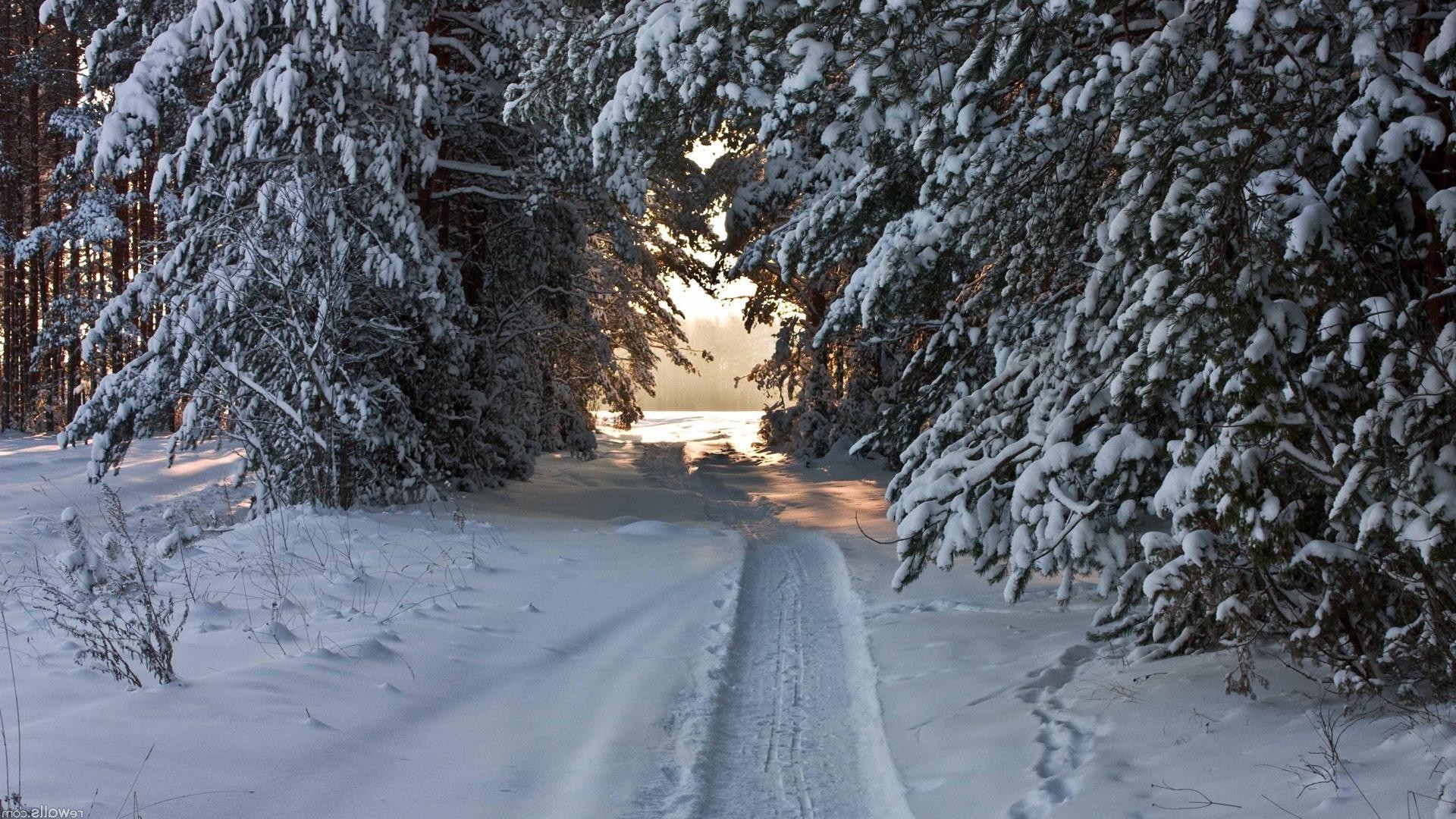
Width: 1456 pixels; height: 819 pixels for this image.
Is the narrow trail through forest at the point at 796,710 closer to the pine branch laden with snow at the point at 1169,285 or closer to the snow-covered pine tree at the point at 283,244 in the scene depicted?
the pine branch laden with snow at the point at 1169,285

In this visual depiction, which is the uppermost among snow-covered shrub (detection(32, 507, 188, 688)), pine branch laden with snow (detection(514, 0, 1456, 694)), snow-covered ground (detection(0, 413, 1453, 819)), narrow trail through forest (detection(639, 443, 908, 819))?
pine branch laden with snow (detection(514, 0, 1456, 694))

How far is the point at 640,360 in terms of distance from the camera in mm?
25312

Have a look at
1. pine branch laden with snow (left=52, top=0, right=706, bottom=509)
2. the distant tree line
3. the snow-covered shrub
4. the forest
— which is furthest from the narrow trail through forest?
the distant tree line

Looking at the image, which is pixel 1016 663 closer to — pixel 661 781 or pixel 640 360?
pixel 661 781

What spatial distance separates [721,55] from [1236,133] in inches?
128

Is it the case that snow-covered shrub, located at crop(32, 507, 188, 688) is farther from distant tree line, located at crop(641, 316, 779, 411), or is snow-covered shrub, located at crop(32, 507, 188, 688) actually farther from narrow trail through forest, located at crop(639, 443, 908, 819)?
distant tree line, located at crop(641, 316, 779, 411)

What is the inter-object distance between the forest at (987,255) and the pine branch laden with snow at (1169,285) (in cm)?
2

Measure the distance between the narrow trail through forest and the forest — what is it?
95 cm

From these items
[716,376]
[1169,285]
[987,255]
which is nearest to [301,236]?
[987,255]

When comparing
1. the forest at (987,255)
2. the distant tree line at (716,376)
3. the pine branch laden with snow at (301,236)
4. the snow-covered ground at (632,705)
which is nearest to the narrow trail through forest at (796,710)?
the snow-covered ground at (632,705)

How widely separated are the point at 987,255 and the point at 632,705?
3748 millimetres

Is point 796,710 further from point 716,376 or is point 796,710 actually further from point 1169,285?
point 716,376

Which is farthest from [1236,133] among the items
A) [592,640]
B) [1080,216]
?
[592,640]

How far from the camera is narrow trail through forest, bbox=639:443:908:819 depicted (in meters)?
4.39
